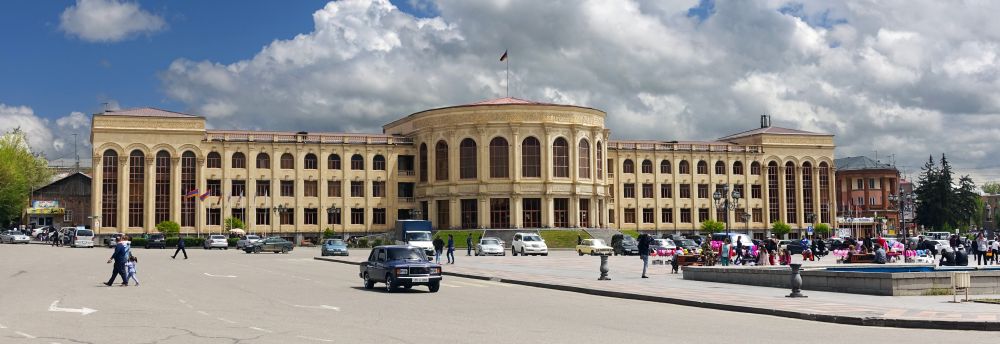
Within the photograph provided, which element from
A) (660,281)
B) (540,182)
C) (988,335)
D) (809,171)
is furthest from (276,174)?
(988,335)

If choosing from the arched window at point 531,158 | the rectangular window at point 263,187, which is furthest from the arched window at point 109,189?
the arched window at point 531,158

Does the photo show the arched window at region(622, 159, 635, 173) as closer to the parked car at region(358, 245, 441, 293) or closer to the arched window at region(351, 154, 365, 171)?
the arched window at region(351, 154, 365, 171)

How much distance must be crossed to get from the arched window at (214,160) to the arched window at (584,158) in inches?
1357

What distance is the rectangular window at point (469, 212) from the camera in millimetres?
87562

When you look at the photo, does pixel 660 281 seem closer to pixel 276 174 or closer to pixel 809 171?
pixel 276 174

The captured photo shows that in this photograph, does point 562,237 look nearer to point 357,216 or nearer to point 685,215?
point 357,216

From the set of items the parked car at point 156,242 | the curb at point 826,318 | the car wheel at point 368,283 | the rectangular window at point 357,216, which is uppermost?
the rectangular window at point 357,216

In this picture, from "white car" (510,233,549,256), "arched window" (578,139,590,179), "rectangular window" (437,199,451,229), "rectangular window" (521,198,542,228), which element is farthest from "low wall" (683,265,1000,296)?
"rectangular window" (437,199,451,229)

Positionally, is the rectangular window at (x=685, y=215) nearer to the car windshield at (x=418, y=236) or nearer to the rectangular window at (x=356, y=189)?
the rectangular window at (x=356, y=189)

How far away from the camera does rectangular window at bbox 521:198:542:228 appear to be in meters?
86.5

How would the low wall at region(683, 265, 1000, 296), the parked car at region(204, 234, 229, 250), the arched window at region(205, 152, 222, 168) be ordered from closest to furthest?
the low wall at region(683, 265, 1000, 296) → the parked car at region(204, 234, 229, 250) → the arched window at region(205, 152, 222, 168)

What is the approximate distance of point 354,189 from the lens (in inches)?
3686

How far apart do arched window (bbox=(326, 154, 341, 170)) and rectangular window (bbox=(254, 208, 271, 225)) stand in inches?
285

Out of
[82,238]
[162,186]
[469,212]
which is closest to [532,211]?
[469,212]
